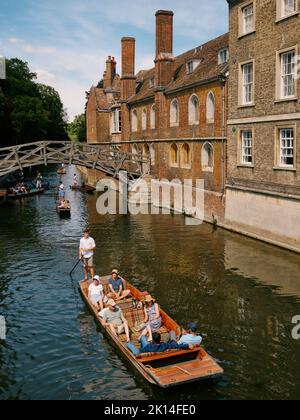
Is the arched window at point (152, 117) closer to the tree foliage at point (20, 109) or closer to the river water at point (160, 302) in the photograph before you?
the river water at point (160, 302)

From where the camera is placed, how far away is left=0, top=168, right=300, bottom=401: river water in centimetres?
1011

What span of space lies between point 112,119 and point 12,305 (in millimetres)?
34479

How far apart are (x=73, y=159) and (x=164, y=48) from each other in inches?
397

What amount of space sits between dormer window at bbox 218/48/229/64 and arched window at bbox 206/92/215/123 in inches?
78.6

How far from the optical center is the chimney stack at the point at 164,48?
3319cm

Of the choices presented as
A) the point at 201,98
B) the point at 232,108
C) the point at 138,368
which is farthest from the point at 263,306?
the point at 201,98

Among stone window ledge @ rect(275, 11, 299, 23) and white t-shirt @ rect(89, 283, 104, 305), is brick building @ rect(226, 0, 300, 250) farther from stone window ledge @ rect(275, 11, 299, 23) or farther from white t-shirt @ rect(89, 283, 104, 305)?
white t-shirt @ rect(89, 283, 104, 305)

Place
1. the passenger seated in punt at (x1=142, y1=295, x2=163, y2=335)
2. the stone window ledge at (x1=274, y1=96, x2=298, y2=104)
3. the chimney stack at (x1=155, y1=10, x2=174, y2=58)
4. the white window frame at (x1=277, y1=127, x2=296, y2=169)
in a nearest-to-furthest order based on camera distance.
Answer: the passenger seated in punt at (x1=142, y1=295, x2=163, y2=335) → the stone window ledge at (x1=274, y1=96, x2=298, y2=104) → the white window frame at (x1=277, y1=127, x2=296, y2=169) → the chimney stack at (x1=155, y1=10, x2=174, y2=58)

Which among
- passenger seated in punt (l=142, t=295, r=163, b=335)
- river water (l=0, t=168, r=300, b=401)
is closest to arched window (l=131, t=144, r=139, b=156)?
river water (l=0, t=168, r=300, b=401)

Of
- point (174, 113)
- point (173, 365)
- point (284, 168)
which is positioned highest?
point (174, 113)

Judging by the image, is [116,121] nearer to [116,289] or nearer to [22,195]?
[22,195]

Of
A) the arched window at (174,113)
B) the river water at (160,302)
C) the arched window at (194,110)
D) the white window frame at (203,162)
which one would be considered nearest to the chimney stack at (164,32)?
the arched window at (174,113)

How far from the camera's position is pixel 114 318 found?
40.3 feet

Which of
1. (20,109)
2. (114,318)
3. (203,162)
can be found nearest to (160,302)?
(114,318)
